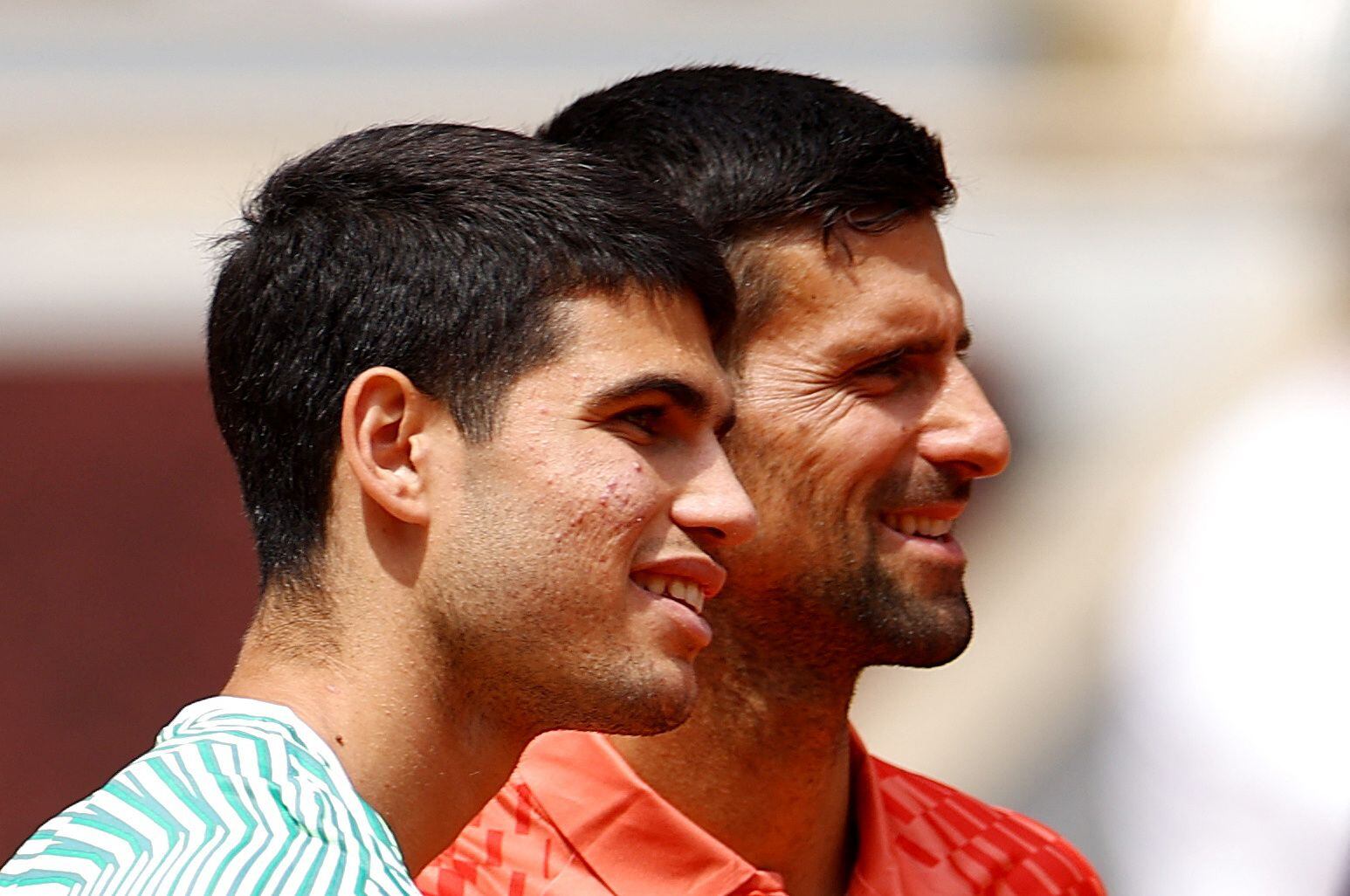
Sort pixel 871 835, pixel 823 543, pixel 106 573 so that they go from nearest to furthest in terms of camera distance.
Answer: pixel 823 543 → pixel 871 835 → pixel 106 573

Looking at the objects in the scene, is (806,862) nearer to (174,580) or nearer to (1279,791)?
(1279,791)

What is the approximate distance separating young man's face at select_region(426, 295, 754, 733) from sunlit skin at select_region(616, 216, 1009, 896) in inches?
23.9

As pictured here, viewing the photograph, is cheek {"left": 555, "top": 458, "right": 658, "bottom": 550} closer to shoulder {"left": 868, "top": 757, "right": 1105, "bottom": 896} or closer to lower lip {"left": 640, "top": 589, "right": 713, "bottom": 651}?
lower lip {"left": 640, "top": 589, "right": 713, "bottom": 651}

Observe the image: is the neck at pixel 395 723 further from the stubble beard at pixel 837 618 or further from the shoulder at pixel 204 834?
the stubble beard at pixel 837 618

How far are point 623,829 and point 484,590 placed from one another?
760mm

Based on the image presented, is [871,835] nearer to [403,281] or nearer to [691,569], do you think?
[691,569]

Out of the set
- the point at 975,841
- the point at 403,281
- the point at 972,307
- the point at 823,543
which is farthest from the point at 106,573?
the point at 403,281

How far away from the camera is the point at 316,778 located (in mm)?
2346

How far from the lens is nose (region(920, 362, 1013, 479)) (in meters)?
3.33

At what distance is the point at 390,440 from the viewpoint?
2.61m

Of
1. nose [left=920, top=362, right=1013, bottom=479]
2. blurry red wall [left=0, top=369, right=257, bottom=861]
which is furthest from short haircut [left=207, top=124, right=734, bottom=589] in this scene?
blurry red wall [left=0, top=369, right=257, bottom=861]

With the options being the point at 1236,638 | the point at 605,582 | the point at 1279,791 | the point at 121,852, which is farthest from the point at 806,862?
the point at 1236,638

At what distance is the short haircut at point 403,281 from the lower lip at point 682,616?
0.29 m

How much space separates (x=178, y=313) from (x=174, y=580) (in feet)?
3.71
